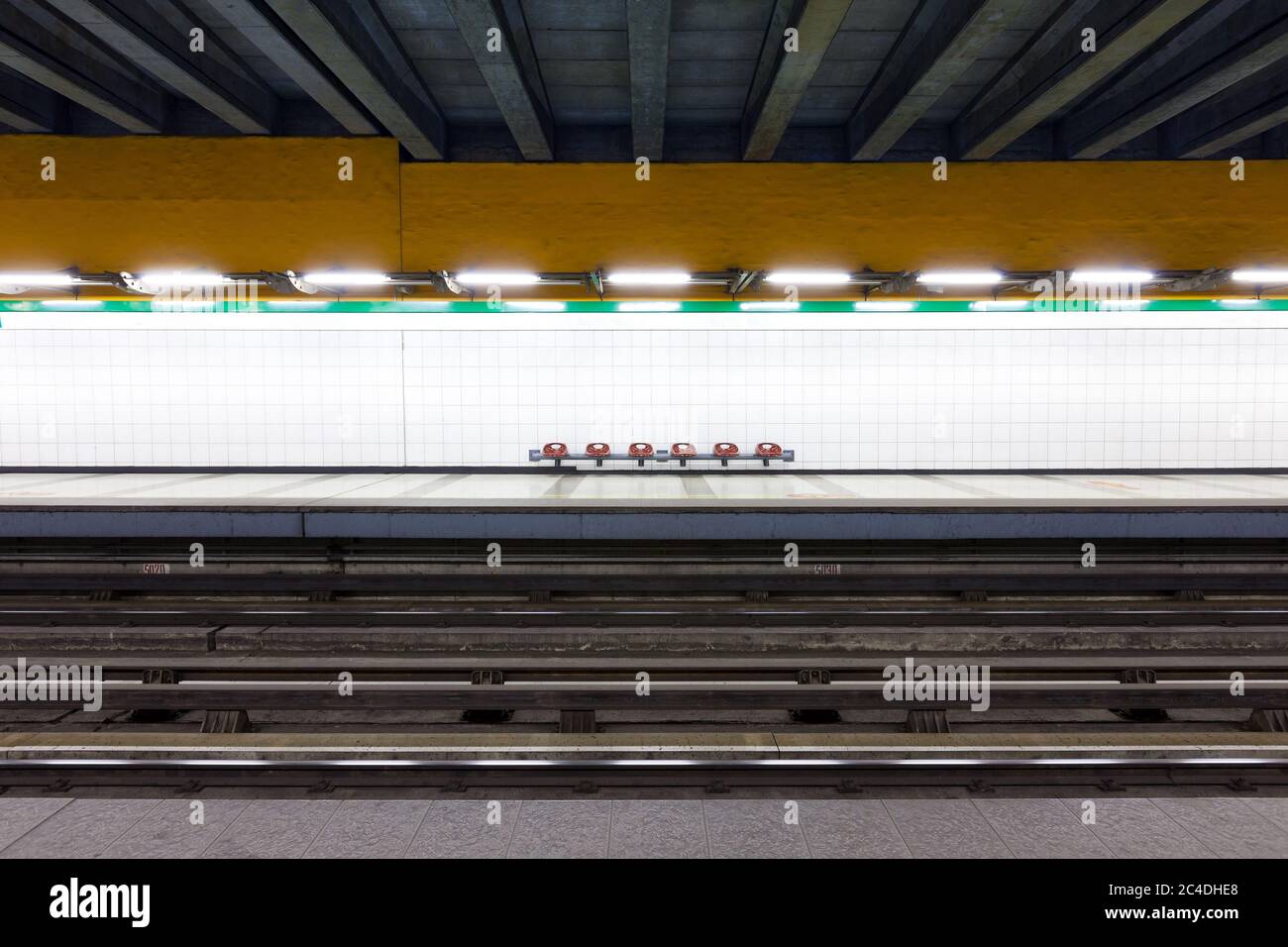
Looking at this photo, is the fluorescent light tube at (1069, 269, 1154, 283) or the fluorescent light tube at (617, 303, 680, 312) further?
the fluorescent light tube at (617, 303, 680, 312)

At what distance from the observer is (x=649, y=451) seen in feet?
26.9

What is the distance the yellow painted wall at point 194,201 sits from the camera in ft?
9.30

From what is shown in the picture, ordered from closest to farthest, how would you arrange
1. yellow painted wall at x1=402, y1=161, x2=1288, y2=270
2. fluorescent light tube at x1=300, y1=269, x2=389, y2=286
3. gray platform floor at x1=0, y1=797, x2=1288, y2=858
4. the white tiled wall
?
gray platform floor at x1=0, y1=797, x2=1288, y2=858
yellow painted wall at x1=402, y1=161, x2=1288, y2=270
fluorescent light tube at x1=300, y1=269, x2=389, y2=286
the white tiled wall

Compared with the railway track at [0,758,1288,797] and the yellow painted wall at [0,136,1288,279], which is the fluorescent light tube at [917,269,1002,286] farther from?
the railway track at [0,758,1288,797]

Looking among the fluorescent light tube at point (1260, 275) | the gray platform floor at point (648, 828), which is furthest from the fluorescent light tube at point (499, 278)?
the fluorescent light tube at point (1260, 275)

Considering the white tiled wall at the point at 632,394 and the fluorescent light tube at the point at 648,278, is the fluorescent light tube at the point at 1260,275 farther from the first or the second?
the fluorescent light tube at the point at 648,278

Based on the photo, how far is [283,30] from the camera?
7.75ft

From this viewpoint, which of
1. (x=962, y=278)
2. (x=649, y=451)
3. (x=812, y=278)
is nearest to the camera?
(x=812, y=278)

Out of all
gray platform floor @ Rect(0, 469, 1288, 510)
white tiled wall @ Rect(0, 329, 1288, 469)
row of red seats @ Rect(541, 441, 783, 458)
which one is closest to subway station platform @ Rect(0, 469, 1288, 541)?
gray platform floor @ Rect(0, 469, 1288, 510)

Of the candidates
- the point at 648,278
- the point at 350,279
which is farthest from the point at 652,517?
the point at 350,279

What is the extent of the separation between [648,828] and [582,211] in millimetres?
2914

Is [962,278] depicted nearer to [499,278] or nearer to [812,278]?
[812,278]

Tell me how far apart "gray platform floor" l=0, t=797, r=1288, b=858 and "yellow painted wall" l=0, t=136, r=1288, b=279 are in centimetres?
257

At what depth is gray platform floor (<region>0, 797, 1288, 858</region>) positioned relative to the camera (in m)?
2.43
